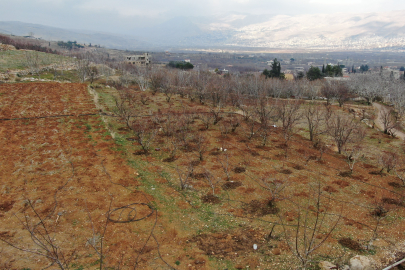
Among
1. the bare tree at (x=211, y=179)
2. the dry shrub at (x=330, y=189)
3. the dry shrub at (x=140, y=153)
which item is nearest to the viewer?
the dry shrub at (x=330, y=189)

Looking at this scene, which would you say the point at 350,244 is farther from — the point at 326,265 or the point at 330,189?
the point at 330,189

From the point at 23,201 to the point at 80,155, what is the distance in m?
4.43

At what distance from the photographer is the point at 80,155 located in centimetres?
1349

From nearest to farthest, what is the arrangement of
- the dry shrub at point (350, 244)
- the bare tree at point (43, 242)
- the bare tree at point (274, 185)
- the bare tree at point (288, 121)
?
1. the bare tree at point (43, 242)
2. the dry shrub at point (350, 244)
3. the bare tree at point (274, 185)
4. the bare tree at point (288, 121)

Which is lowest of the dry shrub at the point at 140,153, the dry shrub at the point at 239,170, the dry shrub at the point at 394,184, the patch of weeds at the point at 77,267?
the patch of weeds at the point at 77,267

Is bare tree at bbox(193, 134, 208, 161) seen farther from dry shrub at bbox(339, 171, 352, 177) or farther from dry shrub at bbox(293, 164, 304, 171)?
dry shrub at bbox(339, 171, 352, 177)

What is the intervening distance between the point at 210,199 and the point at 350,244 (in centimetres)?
503

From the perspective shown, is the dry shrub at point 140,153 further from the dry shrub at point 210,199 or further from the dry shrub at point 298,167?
the dry shrub at point 298,167

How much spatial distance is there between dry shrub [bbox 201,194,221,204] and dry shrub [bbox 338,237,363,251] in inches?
175

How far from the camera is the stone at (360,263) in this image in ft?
22.6

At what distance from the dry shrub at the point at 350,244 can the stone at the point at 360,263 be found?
62cm

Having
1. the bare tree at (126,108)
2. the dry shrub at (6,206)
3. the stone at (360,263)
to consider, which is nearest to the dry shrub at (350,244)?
the stone at (360,263)

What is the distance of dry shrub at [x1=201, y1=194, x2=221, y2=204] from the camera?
1028 cm

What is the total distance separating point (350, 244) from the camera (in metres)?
7.88
